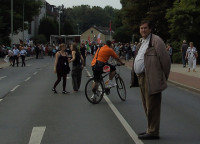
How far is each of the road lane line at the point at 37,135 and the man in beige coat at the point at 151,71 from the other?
1.68m

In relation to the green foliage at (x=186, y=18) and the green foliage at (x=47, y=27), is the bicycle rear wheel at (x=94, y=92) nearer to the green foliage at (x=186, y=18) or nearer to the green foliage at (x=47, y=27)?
the green foliage at (x=186, y=18)

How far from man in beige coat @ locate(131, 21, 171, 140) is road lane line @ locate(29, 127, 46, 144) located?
66.0 inches

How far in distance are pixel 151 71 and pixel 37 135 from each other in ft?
7.53

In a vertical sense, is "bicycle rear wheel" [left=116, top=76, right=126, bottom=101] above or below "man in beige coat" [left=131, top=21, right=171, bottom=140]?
below

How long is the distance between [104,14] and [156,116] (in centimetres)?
17492

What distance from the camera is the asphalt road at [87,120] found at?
7000mm

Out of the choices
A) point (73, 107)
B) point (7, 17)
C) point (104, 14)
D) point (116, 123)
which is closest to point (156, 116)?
point (116, 123)

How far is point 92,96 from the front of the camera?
11.3m

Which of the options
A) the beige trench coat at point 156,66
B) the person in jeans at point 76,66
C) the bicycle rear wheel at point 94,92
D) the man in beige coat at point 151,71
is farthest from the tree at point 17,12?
the beige trench coat at point 156,66

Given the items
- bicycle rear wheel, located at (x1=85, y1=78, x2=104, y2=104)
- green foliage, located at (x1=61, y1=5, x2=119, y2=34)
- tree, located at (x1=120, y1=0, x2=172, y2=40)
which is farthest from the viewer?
green foliage, located at (x1=61, y1=5, x2=119, y2=34)

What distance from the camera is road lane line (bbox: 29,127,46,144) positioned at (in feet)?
22.5

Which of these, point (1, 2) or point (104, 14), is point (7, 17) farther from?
point (104, 14)

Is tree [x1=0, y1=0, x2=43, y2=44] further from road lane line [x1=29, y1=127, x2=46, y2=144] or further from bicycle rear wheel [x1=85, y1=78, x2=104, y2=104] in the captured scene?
road lane line [x1=29, y1=127, x2=46, y2=144]

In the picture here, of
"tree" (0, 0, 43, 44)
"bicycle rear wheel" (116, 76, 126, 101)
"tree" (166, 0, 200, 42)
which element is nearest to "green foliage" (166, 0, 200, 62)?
"tree" (166, 0, 200, 42)
